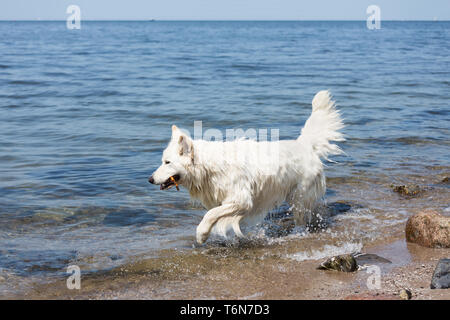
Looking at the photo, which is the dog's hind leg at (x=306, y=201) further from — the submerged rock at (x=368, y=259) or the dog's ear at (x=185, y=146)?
the dog's ear at (x=185, y=146)

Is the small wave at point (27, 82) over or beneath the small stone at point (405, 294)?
over

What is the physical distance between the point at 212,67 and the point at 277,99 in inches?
385

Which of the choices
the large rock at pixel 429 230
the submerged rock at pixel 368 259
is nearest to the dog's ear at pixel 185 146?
the submerged rock at pixel 368 259

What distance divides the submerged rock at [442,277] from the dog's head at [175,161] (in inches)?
112

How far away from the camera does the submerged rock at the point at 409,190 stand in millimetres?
8156

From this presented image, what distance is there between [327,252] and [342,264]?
0.79 meters

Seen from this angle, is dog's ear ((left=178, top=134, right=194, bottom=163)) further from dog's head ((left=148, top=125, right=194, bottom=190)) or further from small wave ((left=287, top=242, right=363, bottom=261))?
small wave ((left=287, top=242, right=363, bottom=261))

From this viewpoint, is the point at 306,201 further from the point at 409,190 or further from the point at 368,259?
the point at 409,190

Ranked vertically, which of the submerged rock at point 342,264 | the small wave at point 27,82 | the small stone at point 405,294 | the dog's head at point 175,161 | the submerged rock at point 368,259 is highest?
the small wave at point 27,82

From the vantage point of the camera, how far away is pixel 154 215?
24.6 feet

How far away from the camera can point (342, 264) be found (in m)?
5.20

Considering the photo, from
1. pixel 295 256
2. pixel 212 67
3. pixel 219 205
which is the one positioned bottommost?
pixel 295 256
